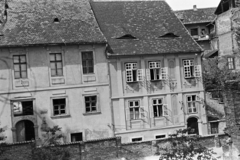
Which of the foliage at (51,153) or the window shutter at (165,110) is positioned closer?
the foliage at (51,153)

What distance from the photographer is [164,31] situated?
27031 millimetres

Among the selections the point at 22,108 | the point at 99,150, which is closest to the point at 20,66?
the point at 22,108

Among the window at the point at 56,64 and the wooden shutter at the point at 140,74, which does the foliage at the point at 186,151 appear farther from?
the window at the point at 56,64

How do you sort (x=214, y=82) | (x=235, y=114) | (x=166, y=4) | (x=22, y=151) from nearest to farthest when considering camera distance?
(x=235, y=114), (x=22, y=151), (x=166, y=4), (x=214, y=82)

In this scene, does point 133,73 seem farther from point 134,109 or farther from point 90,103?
point 90,103

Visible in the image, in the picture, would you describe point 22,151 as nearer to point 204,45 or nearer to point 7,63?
point 7,63

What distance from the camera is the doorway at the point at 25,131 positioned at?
22.4 m

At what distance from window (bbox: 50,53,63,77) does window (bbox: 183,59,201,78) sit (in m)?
9.69

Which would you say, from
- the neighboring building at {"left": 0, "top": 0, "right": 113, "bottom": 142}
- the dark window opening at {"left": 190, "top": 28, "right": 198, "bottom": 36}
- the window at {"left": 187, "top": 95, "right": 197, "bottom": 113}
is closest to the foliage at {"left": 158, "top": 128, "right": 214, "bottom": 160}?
the neighboring building at {"left": 0, "top": 0, "right": 113, "bottom": 142}

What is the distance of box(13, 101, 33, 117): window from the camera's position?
22156mm

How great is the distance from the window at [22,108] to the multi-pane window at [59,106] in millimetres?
1633

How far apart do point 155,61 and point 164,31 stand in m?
3.28

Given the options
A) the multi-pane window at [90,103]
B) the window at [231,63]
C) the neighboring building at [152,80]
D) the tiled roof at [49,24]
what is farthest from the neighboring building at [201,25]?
the multi-pane window at [90,103]

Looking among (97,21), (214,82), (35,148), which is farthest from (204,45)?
(35,148)
